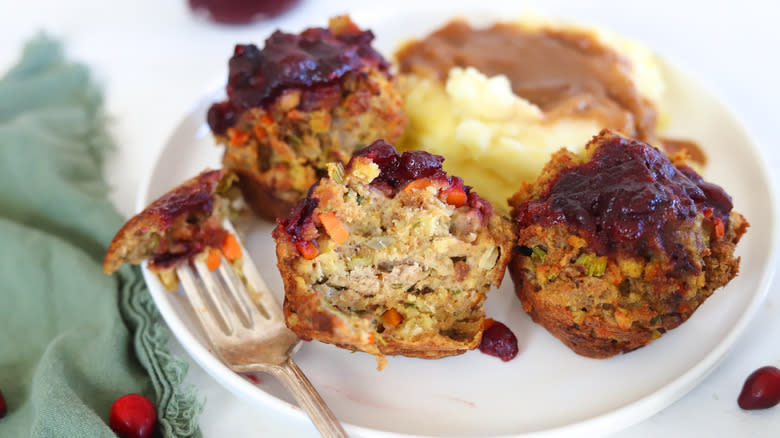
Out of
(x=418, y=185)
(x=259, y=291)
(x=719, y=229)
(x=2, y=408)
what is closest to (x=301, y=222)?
(x=418, y=185)

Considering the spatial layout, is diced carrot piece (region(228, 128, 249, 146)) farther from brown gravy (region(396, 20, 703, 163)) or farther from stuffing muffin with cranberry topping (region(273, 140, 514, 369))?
brown gravy (region(396, 20, 703, 163))

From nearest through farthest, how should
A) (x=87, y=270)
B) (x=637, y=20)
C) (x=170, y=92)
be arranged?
(x=87, y=270) → (x=170, y=92) → (x=637, y=20)

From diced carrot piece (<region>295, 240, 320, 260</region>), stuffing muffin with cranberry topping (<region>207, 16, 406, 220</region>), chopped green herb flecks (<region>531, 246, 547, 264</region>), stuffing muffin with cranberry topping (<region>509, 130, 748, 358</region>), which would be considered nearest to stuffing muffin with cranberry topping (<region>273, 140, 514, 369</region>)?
diced carrot piece (<region>295, 240, 320, 260</region>)

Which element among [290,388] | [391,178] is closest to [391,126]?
[391,178]

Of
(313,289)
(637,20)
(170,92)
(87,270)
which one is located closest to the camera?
(313,289)

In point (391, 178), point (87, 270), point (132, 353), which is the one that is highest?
point (391, 178)

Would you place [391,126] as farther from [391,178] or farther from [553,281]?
[553,281]

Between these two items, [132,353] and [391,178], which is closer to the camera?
[391,178]
